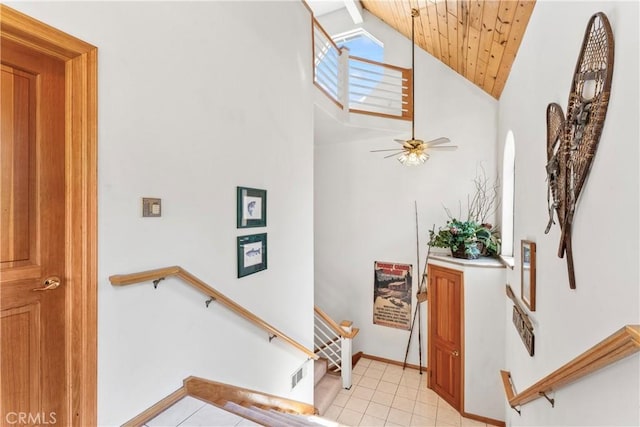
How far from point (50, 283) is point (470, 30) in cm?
403

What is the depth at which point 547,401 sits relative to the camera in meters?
1.75

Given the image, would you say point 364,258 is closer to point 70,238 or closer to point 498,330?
point 498,330

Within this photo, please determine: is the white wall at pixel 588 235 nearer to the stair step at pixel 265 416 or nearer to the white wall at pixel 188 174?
the stair step at pixel 265 416

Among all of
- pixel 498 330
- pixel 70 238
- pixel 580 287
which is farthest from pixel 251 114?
pixel 498 330

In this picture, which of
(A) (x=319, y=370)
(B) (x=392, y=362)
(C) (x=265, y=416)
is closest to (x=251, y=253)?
(C) (x=265, y=416)

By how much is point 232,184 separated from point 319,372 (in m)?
3.04

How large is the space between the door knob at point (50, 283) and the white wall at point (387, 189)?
4.20 meters

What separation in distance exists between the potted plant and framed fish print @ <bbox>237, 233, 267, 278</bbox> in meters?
2.53

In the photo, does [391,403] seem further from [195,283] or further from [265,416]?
[195,283]

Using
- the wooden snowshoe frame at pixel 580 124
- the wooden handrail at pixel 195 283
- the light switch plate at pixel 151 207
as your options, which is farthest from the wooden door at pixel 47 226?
the wooden snowshoe frame at pixel 580 124

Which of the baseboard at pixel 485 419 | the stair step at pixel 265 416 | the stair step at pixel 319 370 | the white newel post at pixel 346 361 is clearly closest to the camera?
the stair step at pixel 265 416

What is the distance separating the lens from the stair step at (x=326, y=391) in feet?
11.6

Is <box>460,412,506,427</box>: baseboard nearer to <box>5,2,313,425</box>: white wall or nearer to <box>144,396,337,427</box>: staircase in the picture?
<box>5,2,313,425</box>: white wall

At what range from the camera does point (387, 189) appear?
4.84 m
